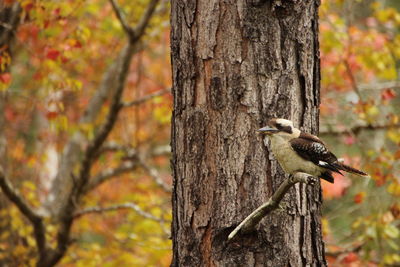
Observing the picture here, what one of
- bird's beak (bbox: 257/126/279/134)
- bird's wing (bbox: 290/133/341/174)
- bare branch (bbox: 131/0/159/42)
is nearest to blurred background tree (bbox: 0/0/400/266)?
bare branch (bbox: 131/0/159/42)

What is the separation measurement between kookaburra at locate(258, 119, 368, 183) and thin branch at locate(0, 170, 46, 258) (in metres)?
3.39

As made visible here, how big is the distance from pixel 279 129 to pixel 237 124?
26cm

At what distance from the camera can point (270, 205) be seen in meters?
2.64

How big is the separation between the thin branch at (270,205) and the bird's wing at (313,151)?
0.39m

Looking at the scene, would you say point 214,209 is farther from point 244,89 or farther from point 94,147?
point 94,147

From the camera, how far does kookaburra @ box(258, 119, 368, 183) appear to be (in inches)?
114

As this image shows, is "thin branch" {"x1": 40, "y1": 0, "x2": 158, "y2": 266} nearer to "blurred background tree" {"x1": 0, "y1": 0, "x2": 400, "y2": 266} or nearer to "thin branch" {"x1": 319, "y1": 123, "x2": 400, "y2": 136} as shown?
"blurred background tree" {"x1": 0, "y1": 0, "x2": 400, "y2": 266}

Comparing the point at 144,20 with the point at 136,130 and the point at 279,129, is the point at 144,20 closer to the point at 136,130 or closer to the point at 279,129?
the point at 136,130

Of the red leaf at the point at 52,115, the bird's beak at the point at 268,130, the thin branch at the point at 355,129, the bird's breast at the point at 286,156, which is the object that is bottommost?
the bird's breast at the point at 286,156

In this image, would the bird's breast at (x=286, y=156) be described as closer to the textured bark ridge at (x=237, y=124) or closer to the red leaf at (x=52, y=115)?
the textured bark ridge at (x=237, y=124)

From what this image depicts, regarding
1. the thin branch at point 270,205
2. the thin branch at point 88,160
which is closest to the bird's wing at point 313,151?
the thin branch at point 270,205

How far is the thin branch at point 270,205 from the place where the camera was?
2469mm

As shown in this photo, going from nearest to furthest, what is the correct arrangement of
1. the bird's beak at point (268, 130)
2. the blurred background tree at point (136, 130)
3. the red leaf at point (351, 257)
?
the bird's beak at point (268, 130) → the blurred background tree at point (136, 130) → the red leaf at point (351, 257)

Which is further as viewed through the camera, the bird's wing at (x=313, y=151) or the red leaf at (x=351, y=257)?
the red leaf at (x=351, y=257)
